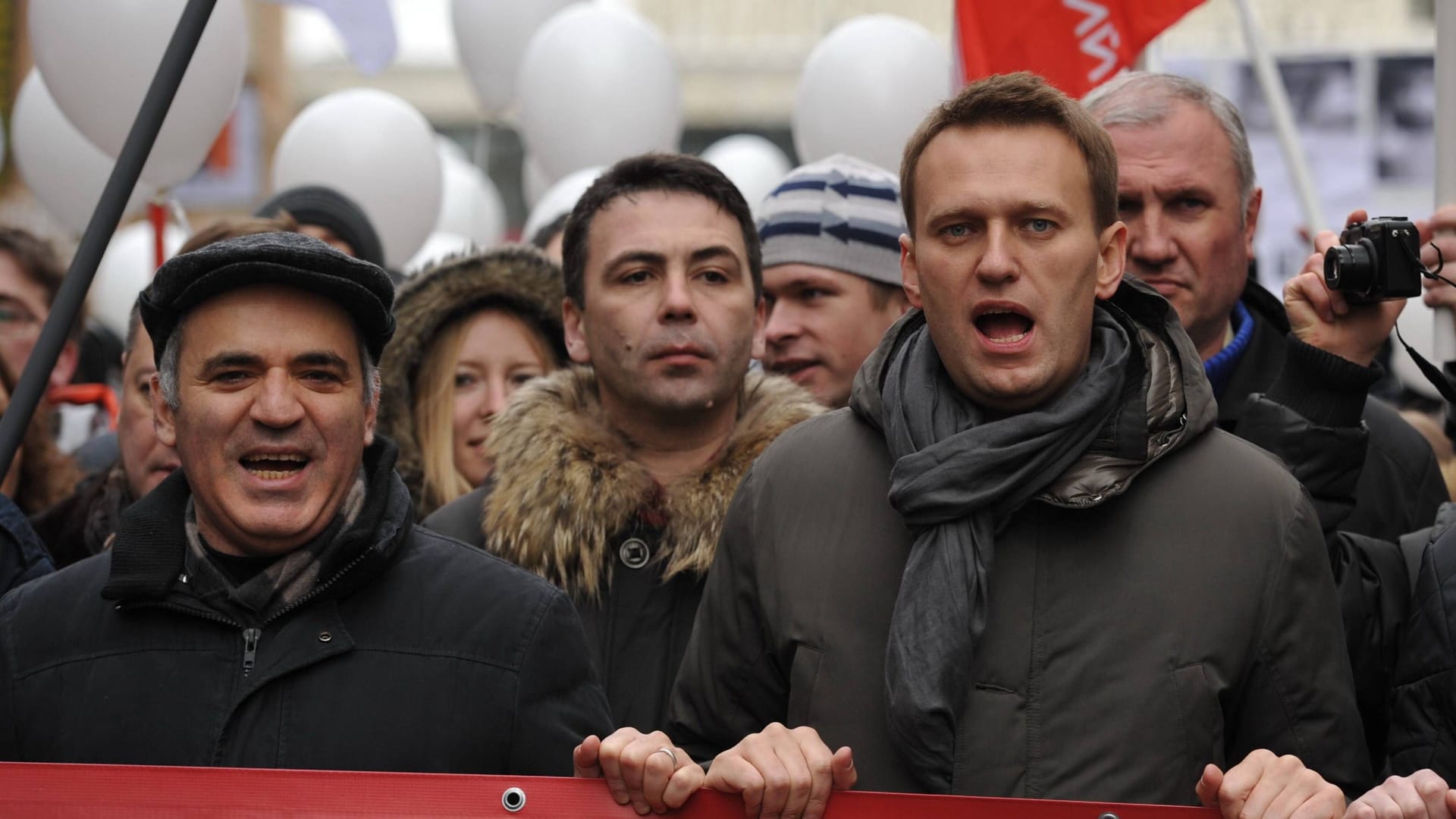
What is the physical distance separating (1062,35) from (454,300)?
1.78 meters

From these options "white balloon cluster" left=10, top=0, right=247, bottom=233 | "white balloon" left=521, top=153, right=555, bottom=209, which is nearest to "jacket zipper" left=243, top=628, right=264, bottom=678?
"white balloon cluster" left=10, top=0, right=247, bottom=233

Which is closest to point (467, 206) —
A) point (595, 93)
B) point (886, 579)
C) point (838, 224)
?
point (595, 93)

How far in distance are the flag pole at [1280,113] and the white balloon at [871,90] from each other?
1.09 metres

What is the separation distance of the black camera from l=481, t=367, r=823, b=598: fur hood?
1039 mm

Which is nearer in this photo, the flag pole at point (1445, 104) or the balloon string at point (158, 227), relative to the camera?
the flag pole at point (1445, 104)

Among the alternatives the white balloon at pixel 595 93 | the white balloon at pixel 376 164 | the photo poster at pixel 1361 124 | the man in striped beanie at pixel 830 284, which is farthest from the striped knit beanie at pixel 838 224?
the photo poster at pixel 1361 124

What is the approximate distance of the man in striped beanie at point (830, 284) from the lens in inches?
170

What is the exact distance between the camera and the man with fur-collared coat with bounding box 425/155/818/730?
340cm

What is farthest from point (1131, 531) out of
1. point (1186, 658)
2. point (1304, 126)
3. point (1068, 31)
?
point (1304, 126)

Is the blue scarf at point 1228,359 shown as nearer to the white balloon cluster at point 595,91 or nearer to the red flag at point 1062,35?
the red flag at point 1062,35

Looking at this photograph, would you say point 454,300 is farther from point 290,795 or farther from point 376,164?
point 376,164

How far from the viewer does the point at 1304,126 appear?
669 inches

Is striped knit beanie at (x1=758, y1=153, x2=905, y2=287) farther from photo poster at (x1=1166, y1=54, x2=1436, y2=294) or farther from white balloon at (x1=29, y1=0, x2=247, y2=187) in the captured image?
photo poster at (x1=1166, y1=54, x2=1436, y2=294)

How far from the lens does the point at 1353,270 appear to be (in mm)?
3086
